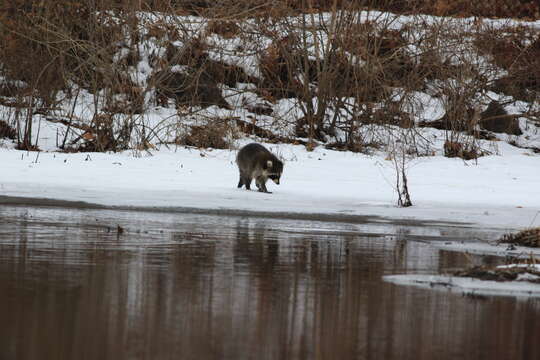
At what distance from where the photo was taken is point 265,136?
94.9 feet

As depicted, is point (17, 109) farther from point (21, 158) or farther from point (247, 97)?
point (247, 97)

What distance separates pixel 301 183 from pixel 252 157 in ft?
7.41

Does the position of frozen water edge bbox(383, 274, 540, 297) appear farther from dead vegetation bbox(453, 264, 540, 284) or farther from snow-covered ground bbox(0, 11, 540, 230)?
snow-covered ground bbox(0, 11, 540, 230)

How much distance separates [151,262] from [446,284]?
2719 millimetres

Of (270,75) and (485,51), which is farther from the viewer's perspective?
(270,75)

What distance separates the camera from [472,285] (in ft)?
29.2

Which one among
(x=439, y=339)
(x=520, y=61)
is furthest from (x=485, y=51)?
(x=439, y=339)

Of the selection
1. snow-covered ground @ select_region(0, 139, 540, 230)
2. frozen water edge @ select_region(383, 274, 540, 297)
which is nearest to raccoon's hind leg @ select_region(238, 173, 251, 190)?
snow-covered ground @ select_region(0, 139, 540, 230)

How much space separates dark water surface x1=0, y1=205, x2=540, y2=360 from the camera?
614cm

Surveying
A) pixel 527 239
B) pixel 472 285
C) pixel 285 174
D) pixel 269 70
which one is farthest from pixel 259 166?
pixel 269 70

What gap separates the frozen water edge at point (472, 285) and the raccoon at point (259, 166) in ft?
30.3

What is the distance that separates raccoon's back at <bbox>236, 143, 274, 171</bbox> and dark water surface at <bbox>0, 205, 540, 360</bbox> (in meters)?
5.95

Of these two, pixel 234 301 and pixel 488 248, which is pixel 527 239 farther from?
pixel 234 301

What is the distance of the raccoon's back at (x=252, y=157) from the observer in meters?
18.6
